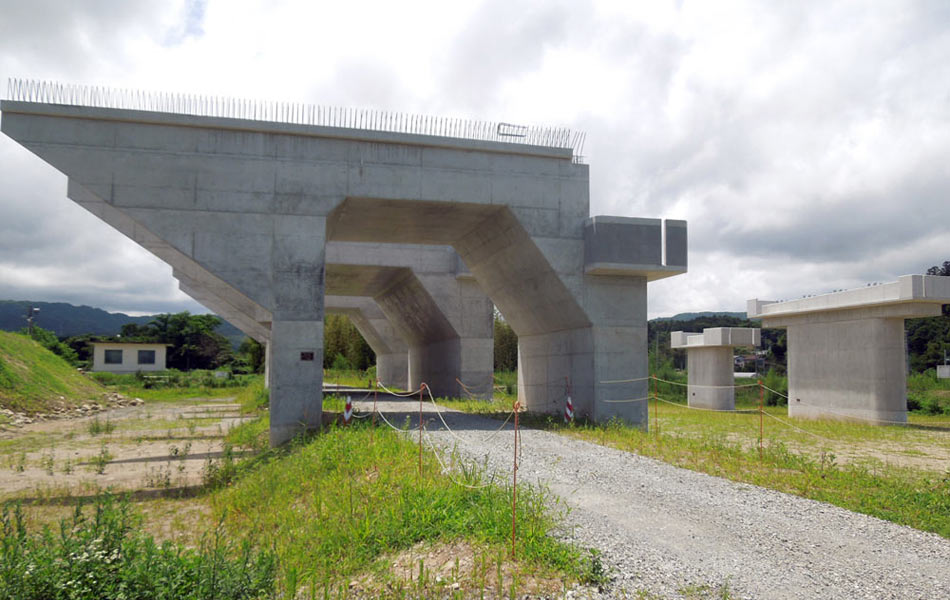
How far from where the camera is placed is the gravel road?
5.78 meters

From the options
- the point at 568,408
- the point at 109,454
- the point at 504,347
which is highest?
the point at 504,347

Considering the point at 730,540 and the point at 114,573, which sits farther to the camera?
the point at 730,540

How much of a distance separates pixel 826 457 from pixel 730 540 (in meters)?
6.86

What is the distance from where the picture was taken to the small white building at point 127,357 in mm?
61219

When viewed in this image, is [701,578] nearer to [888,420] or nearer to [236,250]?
[236,250]

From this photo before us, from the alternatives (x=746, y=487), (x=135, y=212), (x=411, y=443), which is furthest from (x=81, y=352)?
(x=746, y=487)

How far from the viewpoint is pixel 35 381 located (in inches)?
1173

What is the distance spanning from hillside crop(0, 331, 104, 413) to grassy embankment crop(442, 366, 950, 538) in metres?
17.4

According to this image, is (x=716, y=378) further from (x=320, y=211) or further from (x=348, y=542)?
(x=348, y=542)

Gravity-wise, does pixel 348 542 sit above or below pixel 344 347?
below

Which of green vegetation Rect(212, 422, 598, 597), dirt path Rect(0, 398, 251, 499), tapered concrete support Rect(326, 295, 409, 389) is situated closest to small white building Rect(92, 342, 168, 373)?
tapered concrete support Rect(326, 295, 409, 389)

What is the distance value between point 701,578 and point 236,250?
12.6 metres

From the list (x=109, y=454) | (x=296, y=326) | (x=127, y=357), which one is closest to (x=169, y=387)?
(x=127, y=357)

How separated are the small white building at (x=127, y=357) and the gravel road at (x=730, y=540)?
60.9 metres
